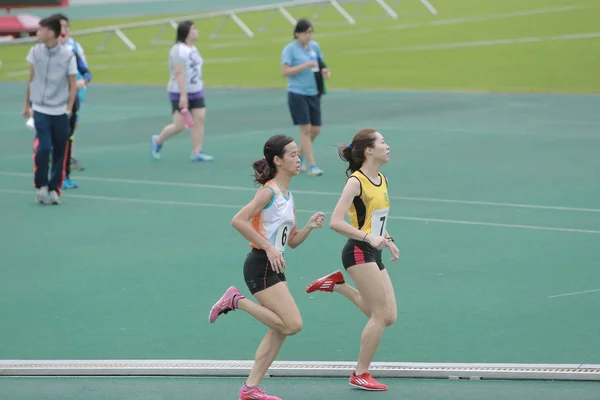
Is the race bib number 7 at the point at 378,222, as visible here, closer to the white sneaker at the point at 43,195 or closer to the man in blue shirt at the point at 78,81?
the white sneaker at the point at 43,195

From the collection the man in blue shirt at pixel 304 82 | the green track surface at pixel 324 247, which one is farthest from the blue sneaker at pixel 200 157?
the man in blue shirt at pixel 304 82

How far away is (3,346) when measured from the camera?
26.9ft

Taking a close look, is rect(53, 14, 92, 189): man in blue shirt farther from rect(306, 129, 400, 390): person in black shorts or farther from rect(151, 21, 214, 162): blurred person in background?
rect(306, 129, 400, 390): person in black shorts

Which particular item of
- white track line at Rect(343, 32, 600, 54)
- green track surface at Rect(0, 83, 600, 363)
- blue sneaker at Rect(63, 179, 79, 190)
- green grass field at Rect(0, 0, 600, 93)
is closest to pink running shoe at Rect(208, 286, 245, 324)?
green track surface at Rect(0, 83, 600, 363)

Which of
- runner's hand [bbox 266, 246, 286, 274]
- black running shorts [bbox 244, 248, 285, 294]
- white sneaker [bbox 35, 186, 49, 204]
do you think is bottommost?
black running shorts [bbox 244, 248, 285, 294]

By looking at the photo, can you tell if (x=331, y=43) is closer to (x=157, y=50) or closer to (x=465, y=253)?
(x=157, y=50)

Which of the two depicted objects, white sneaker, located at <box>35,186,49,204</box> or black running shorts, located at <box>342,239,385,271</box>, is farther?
white sneaker, located at <box>35,186,49,204</box>

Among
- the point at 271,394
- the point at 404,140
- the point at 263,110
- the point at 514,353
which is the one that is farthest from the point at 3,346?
the point at 263,110

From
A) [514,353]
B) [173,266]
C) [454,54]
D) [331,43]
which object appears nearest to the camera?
[514,353]

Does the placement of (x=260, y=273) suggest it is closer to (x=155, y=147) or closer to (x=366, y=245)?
(x=366, y=245)

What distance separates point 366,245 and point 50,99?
7424 mm

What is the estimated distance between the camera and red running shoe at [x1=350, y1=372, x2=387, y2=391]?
7055 mm

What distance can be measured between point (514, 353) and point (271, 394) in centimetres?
185

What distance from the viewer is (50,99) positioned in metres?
13.5
